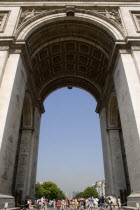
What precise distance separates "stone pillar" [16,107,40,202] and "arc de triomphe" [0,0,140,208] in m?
0.09

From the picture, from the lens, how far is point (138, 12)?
51.0 ft

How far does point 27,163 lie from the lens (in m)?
17.0

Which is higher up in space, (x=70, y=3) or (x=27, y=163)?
(x=70, y=3)

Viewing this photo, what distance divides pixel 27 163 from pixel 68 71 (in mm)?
11847

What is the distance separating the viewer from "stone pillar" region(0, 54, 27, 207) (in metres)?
9.59

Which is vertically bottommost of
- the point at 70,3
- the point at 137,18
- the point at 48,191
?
the point at 48,191

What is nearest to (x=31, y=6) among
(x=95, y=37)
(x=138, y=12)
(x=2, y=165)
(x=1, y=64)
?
(x=95, y=37)

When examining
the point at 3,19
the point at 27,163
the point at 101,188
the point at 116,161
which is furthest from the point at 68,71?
the point at 101,188

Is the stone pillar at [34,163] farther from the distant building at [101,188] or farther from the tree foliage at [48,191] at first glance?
the distant building at [101,188]

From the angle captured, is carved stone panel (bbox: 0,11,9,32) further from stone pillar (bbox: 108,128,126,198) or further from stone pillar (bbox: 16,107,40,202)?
stone pillar (bbox: 108,128,126,198)

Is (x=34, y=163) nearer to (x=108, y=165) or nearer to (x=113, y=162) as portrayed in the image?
(x=108, y=165)

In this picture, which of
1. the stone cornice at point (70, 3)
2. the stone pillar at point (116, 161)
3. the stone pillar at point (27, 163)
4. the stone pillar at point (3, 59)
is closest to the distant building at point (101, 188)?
the stone pillar at point (116, 161)

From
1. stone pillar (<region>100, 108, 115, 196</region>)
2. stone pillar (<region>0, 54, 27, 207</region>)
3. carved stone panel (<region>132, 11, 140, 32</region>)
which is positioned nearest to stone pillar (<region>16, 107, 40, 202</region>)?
stone pillar (<region>0, 54, 27, 207</region>)

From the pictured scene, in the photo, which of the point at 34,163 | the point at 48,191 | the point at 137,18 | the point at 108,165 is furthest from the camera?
the point at 48,191
